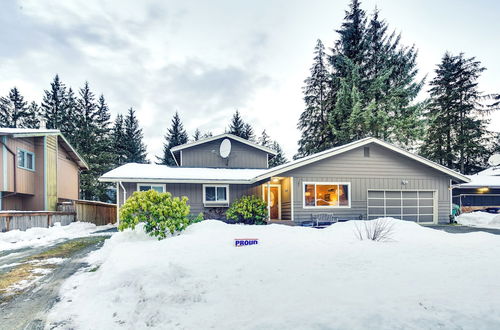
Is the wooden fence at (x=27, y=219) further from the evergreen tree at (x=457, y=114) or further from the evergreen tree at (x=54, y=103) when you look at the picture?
the evergreen tree at (x=457, y=114)

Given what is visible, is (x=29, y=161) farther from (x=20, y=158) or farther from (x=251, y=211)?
(x=251, y=211)

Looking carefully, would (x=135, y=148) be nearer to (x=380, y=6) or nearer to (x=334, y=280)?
(x=380, y=6)

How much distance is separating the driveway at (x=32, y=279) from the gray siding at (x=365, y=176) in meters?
8.89

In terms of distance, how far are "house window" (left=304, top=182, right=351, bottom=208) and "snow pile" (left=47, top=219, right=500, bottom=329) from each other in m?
7.28

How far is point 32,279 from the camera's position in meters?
5.20

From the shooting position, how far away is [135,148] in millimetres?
35000

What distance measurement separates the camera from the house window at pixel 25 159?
15.1 m

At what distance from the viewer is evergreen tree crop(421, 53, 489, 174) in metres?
28.1

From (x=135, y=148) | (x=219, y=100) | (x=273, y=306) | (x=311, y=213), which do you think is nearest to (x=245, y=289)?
(x=273, y=306)

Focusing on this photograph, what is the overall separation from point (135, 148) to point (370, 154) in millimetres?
29286

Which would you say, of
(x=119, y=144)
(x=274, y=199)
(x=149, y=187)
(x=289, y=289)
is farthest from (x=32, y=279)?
(x=119, y=144)

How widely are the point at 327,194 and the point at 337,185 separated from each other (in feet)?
2.17

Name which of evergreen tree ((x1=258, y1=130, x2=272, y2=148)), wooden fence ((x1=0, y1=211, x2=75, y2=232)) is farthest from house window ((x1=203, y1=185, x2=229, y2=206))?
evergreen tree ((x1=258, y1=130, x2=272, y2=148))

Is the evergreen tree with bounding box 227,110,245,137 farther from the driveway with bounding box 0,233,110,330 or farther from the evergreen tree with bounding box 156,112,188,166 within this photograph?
the driveway with bounding box 0,233,110,330
